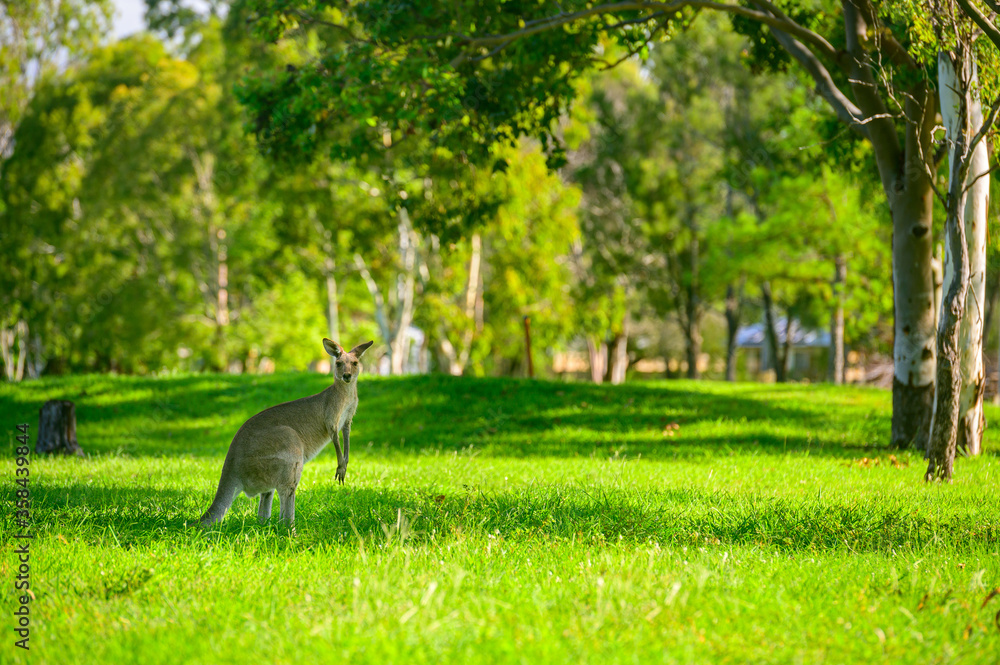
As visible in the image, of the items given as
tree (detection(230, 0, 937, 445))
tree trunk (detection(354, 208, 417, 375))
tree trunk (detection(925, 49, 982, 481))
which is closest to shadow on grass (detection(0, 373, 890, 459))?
tree (detection(230, 0, 937, 445))

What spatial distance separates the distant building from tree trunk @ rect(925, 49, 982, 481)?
45176 mm

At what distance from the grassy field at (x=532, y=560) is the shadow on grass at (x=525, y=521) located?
31 millimetres

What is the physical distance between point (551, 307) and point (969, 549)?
78.5 ft

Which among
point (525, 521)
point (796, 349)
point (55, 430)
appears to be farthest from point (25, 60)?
point (796, 349)

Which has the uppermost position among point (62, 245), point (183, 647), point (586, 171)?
point (586, 171)

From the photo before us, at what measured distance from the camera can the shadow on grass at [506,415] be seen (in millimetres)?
11453

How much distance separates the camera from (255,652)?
3.53 meters

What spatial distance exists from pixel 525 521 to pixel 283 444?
2.00m

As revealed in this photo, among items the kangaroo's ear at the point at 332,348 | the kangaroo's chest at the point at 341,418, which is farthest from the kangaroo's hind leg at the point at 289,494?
the kangaroo's ear at the point at 332,348

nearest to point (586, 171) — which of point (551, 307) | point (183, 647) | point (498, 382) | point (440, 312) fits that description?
point (551, 307)

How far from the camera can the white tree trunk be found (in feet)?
29.3

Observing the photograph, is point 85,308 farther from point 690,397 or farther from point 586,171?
point 690,397

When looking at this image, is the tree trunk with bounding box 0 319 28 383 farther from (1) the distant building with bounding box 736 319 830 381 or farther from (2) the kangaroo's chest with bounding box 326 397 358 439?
(1) the distant building with bounding box 736 319 830 381

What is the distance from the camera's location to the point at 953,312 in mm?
7996
